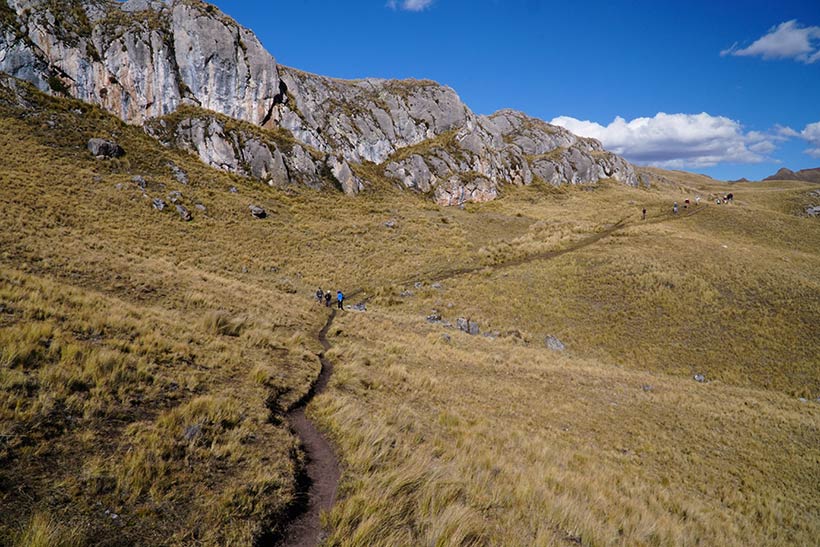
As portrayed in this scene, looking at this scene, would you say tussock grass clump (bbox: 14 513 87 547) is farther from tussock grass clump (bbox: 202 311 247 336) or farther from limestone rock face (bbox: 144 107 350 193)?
limestone rock face (bbox: 144 107 350 193)

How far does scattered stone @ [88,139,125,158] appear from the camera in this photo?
43.2 metres

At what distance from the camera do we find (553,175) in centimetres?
10075

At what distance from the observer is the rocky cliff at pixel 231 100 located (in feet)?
168

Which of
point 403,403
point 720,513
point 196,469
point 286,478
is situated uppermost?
point 196,469

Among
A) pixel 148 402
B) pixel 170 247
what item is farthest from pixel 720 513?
pixel 170 247

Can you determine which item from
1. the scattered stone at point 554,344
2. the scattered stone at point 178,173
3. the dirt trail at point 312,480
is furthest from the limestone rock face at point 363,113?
the dirt trail at point 312,480

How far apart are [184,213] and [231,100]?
3115 centimetres

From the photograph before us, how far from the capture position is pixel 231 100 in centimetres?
6116

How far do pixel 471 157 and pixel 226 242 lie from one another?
62042mm

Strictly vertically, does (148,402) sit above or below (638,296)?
above

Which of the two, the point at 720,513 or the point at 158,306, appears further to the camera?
the point at 158,306

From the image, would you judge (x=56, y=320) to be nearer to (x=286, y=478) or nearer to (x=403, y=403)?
(x=286, y=478)

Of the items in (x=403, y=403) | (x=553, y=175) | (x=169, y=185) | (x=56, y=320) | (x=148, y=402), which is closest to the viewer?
(x=148, y=402)

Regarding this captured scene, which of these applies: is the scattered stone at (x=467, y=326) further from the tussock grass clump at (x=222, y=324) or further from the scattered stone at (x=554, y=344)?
the tussock grass clump at (x=222, y=324)
